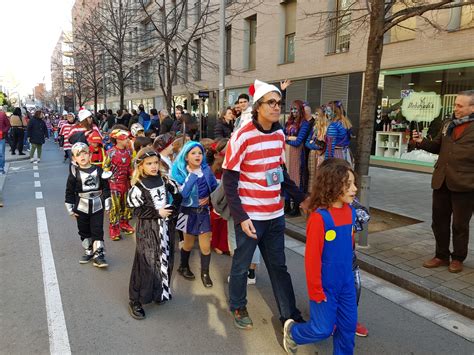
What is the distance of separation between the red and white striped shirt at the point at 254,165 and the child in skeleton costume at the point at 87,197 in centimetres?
222

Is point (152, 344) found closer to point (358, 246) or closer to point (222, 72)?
point (358, 246)

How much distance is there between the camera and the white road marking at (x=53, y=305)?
9.90ft

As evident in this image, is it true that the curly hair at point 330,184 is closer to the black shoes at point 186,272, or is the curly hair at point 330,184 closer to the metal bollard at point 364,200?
the black shoes at point 186,272

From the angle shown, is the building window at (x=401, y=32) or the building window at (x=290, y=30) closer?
the building window at (x=401, y=32)

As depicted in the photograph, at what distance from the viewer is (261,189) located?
3006 mm

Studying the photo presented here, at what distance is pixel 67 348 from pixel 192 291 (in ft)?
4.45

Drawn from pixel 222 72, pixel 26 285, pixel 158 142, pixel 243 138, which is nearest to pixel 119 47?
pixel 222 72

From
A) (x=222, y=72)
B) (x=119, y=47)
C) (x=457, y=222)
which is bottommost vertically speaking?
(x=457, y=222)

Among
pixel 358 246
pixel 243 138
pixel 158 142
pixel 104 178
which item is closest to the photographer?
pixel 243 138

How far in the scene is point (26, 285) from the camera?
4102mm

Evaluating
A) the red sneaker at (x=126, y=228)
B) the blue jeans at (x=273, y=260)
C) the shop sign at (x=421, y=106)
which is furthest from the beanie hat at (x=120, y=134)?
the shop sign at (x=421, y=106)

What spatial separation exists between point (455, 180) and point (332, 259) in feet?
7.49


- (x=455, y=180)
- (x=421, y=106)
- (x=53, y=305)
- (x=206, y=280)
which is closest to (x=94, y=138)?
(x=53, y=305)

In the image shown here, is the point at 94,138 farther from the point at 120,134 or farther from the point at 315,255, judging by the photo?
the point at 315,255
